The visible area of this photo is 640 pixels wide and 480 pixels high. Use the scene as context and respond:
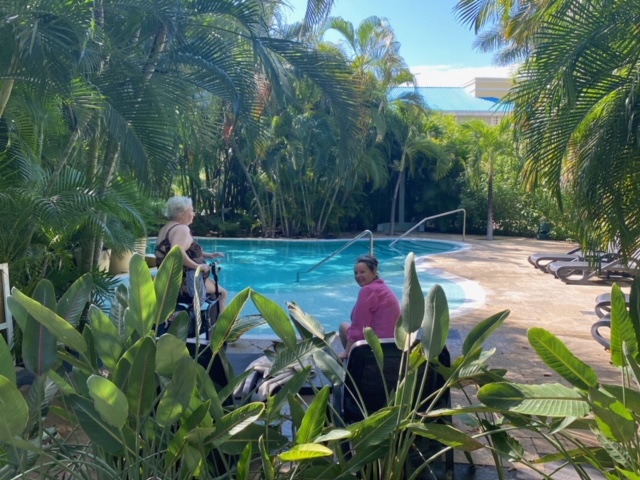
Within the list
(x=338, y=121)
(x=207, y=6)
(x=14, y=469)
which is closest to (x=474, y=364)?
(x=14, y=469)

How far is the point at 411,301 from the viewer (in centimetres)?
180

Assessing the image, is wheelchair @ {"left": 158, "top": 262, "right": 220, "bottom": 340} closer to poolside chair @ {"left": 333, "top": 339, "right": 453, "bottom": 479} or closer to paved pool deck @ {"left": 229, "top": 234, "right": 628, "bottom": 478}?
paved pool deck @ {"left": 229, "top": 234, "right": 628, "bottom": 478}

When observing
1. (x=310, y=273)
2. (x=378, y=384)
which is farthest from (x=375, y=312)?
(x=310, y=273)

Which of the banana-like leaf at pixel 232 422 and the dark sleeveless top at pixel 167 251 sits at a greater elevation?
the dark sleeveless top at pixel 167 251

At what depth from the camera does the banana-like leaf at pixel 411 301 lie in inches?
70.1

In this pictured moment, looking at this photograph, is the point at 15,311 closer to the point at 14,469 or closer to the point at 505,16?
the point at 14,469

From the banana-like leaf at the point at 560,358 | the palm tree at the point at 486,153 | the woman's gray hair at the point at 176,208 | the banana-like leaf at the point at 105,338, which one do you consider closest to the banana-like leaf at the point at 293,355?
the banana-like leaf at the point at 105,338

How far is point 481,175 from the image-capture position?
19547 mm

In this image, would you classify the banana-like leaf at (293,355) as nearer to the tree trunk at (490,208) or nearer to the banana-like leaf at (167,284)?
the banana-like leaf at (167,284)

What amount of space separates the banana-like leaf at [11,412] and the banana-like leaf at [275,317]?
738mm

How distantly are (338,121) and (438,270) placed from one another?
681 centimetres

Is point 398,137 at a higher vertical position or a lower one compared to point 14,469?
higher

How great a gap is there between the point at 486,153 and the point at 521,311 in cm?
1213

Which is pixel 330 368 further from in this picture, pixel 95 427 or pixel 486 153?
pixel 486 153
